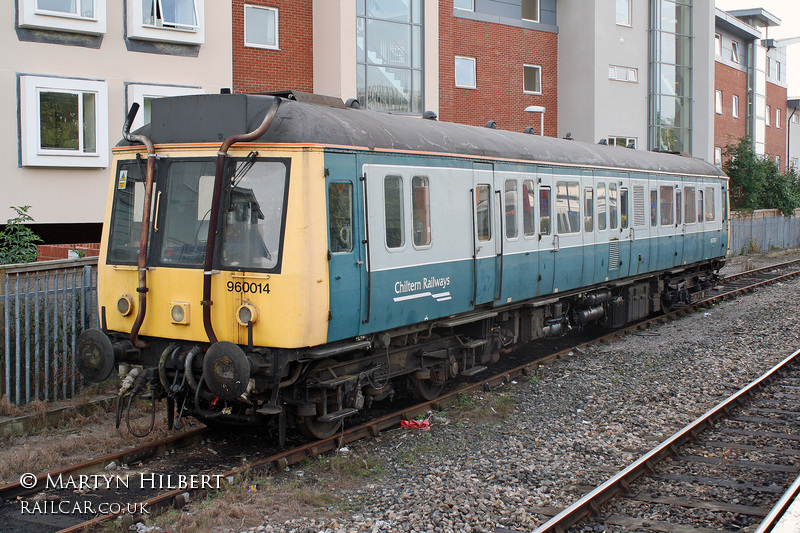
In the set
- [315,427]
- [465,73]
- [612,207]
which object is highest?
[465,73]

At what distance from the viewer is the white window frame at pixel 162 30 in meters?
15.5

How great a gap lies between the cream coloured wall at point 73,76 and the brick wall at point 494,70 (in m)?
8.71

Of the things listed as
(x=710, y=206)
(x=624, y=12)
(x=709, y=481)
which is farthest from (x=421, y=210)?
(x=624, y=12)

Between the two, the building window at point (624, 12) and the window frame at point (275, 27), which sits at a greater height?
the building window at point (624, 12)

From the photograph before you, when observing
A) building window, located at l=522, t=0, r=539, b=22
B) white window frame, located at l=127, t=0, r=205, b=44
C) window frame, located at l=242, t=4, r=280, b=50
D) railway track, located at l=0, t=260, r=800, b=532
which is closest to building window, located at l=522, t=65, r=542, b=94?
building window, located at l=522, t=0, r=539, b=22

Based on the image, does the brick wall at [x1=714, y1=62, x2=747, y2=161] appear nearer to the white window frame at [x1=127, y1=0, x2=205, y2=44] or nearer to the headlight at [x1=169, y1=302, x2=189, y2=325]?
the white window frame at [x1=127, y1=0, x2=205, y2=44]

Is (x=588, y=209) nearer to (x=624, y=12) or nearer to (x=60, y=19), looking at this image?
(x=60, y=19)

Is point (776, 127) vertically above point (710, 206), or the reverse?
point (776, 127)

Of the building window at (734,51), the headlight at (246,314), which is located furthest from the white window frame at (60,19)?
the building window at (734,51)

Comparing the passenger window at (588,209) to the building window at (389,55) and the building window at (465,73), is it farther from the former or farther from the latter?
the building window at (465,73)

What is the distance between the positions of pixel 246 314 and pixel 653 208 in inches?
409

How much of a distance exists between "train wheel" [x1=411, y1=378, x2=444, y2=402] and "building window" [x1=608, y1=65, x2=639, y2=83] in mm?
22357

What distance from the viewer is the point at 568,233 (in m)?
11.9

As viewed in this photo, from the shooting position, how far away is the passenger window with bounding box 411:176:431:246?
8.30m
